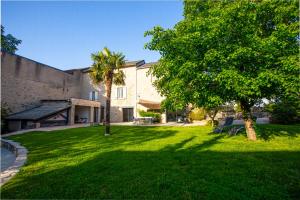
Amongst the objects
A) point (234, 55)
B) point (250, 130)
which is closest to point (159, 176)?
point (234, 55)

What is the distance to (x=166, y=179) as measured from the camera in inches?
226

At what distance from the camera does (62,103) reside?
93.4ft

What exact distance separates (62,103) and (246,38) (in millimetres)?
24085

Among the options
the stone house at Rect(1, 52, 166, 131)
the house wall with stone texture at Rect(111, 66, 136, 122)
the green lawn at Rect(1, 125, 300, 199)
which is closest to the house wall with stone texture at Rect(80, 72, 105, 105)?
the stone house at Rect(1, 52, 166, 131)

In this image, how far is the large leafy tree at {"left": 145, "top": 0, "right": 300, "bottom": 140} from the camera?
33.3 ft

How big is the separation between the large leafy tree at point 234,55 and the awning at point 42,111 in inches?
693

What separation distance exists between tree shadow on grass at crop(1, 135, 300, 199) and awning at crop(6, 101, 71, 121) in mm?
18996

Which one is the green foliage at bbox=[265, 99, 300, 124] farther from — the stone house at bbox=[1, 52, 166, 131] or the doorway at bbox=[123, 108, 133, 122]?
the doorway at bbox=[123, 108, 133, 122]

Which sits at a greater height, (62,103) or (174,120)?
(62,103)

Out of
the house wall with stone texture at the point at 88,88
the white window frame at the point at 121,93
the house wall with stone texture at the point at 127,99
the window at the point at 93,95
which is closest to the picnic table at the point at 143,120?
the house wall with stone texture at the point at 127,99

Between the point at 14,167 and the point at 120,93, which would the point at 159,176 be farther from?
the point at 120,93

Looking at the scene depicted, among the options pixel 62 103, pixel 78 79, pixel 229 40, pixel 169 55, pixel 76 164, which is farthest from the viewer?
pixel 78 79

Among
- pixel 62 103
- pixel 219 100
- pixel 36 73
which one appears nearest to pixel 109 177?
pixel 219 100

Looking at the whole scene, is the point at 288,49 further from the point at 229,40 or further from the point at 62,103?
the point at 62,103
